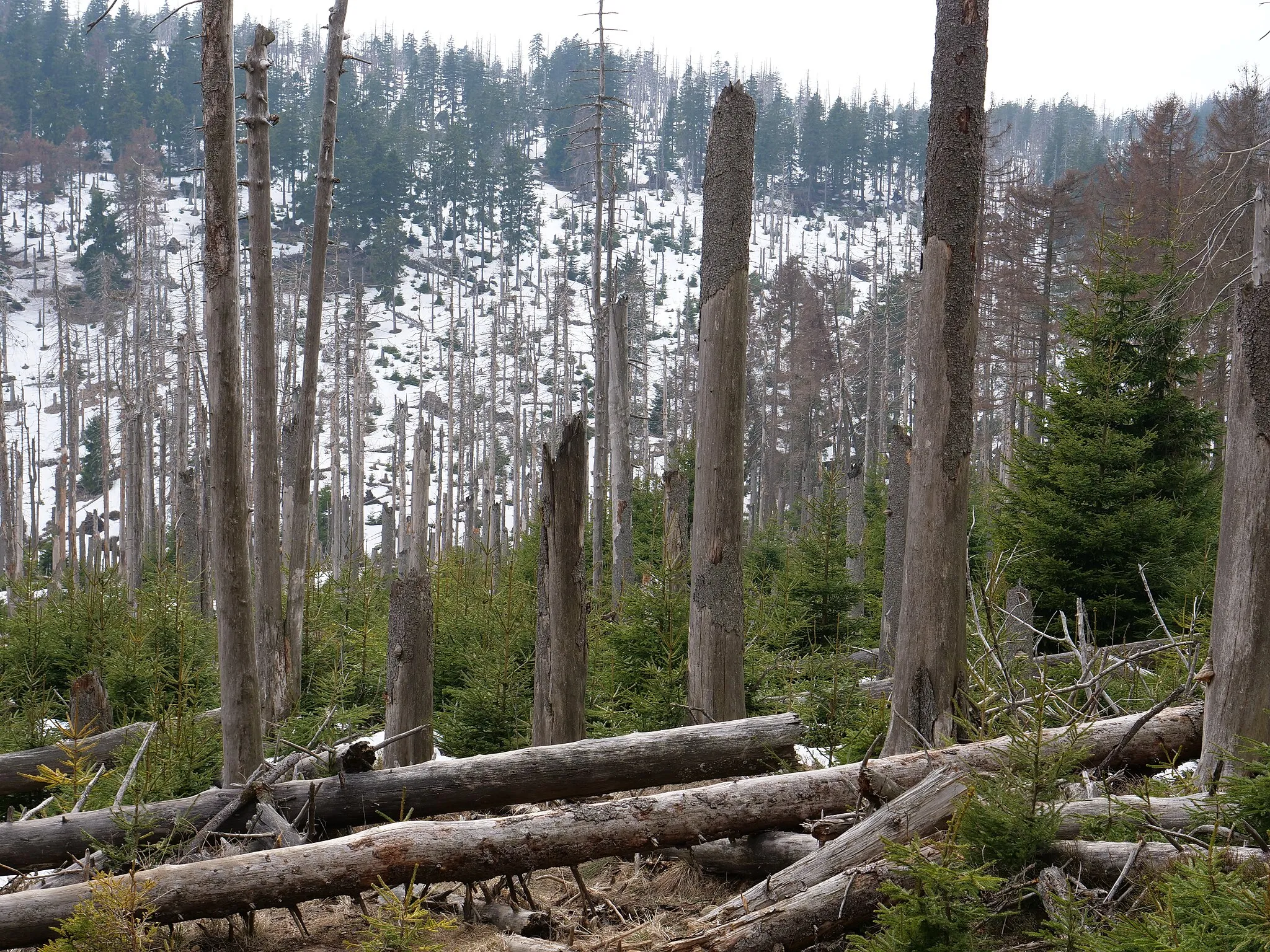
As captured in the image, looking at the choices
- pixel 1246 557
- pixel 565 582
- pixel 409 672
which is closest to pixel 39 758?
pixel 409 672

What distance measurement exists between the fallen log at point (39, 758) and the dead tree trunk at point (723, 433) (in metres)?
3.62

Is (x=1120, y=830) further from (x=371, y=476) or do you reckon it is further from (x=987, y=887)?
(x=371, y=476)

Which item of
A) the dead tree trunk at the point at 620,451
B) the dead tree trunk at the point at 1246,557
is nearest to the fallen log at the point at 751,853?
the dead tree trunk at the point at 1246,557

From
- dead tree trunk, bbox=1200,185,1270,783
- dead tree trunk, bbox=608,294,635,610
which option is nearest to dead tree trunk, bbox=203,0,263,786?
dead tree trunk, bbox=1200,185,1270,783

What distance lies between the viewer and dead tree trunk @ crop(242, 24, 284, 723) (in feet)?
24.9

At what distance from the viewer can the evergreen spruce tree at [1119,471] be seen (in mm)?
9539

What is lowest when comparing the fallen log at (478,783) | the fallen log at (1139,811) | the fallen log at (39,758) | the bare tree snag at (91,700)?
the fallen log at (39,758)

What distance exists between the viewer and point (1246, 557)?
3590mm

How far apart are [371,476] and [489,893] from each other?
144 feet

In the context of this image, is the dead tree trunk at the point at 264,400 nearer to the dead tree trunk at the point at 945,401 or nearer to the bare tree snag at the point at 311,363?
the bare tree snag at the point at 311,363

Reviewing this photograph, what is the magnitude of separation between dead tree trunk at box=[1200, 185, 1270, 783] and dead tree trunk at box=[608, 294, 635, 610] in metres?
9.31

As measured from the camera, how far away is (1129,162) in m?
25.3

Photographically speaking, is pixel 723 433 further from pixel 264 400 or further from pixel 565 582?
pixel 264 400

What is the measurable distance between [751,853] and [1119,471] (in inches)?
297
